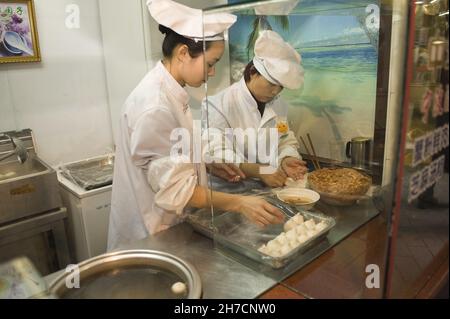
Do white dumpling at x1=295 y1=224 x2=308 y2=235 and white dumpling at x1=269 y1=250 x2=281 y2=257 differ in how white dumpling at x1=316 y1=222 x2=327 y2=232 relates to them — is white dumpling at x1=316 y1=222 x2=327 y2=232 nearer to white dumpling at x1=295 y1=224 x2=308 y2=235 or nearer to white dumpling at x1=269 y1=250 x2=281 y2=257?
white dumpling at x1=295 y1=224 x2=308 y2=235

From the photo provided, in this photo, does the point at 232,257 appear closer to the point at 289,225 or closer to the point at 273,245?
the point at 273,245

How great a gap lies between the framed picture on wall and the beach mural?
1420 millimetres

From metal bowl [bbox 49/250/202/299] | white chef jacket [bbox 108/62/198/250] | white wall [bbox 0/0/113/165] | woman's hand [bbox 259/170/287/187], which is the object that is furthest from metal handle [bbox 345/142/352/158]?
white wall [bbox 0/0/113/165]

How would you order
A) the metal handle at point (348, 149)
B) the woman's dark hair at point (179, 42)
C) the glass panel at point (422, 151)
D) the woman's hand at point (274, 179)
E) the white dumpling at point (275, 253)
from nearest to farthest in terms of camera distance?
the glass panel at point (422, 151)
the white dumpling at point (275, 253)
the woman's dark hair at point (179, 42)
the woman's hand at point (274, 179)
the metal handle at point (348, 149)

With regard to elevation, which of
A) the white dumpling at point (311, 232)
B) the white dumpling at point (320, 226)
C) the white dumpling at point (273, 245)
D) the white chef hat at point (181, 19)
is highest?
the white chef hat at point (181, 19)

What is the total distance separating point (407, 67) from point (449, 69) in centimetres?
13

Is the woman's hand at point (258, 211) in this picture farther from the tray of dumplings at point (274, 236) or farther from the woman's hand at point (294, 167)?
the woman's hand at point (294, 167)

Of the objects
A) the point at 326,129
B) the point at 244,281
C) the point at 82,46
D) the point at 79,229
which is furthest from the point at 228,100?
the point at 82,46

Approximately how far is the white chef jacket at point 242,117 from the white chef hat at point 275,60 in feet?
0.43

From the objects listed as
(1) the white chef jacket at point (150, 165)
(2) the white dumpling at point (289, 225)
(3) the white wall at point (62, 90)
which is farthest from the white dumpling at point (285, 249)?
(3) the white wall at point (62, 90)

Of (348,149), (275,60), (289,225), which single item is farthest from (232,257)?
(348,149)

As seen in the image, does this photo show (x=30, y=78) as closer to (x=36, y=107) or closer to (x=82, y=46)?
(x=36, y=107)

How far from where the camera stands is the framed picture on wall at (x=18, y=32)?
7.40 ft

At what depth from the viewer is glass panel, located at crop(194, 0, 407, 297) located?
1.14m
